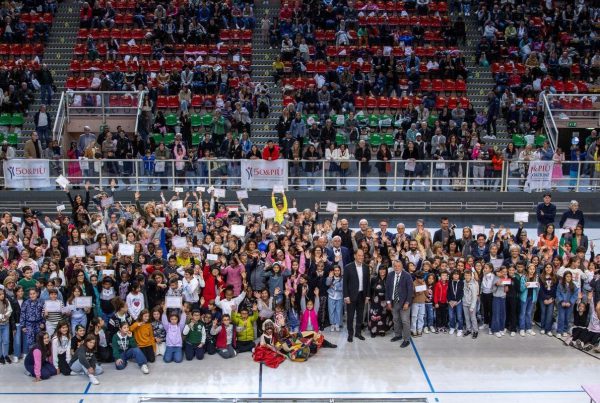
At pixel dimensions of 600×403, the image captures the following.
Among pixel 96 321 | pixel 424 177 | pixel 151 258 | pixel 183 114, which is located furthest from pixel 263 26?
pixel 96 321

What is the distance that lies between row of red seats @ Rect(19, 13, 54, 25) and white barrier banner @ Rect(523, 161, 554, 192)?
2141 cm

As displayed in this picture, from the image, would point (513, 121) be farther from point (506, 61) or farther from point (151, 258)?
point (151, 258)

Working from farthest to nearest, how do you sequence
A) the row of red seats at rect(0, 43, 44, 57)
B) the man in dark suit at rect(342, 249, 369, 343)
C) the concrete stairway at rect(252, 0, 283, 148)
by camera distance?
the row of red seats at rect(0, 43, 44, 57), the concrete stairway at rect(252, 0, 283, 148), the man in dark suit at rect(342, 249, 369, 343)

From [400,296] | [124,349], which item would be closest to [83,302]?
[124,349]

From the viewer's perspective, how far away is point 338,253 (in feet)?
49.1

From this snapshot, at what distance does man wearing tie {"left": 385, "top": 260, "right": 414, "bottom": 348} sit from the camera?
1384 cm

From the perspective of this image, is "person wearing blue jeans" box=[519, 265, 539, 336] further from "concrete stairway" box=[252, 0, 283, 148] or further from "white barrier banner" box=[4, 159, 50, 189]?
"white barrier banner" box=[4, 159, 50, 189]

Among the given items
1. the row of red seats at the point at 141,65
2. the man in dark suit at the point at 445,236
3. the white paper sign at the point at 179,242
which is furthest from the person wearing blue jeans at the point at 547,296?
the row of red seats at the point at 141,65

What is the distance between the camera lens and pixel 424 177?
2238cm

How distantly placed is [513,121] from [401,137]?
195 inches

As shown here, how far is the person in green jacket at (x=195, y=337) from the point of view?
13.2m

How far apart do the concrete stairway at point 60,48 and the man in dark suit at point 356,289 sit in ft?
56.7

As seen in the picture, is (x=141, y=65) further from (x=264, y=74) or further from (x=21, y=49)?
(x=21, y=49)

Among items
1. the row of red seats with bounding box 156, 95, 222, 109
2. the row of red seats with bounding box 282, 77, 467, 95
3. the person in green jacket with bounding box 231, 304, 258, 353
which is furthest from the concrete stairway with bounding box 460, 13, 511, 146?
the person in green jacket with bounding box 231, 304, 258, 353
